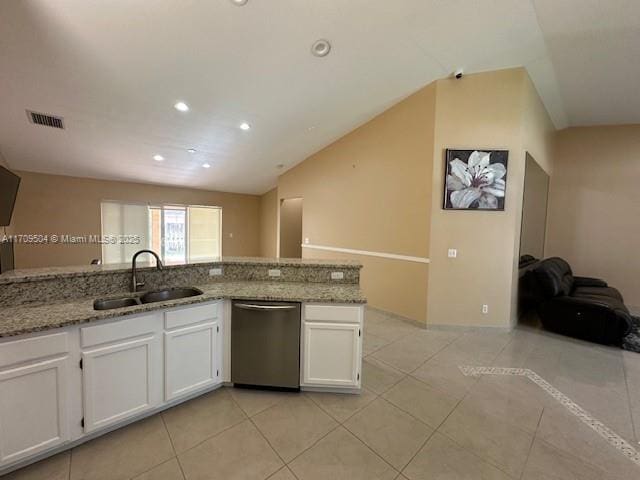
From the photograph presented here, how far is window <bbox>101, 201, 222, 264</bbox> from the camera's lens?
21.4 feet

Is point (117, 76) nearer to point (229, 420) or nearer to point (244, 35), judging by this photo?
point (244, 35)

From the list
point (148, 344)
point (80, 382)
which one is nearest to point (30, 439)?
point (80, 382)

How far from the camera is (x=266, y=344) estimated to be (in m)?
2.21

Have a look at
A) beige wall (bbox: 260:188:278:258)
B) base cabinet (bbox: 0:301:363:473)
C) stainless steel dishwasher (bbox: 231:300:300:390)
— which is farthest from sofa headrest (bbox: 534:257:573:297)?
beige wall (bbox: 260:188:278:258)

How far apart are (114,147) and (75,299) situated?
11.9 feet

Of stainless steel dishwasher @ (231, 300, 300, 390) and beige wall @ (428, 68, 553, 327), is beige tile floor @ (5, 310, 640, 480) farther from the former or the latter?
beige wall @ (428, 68, 553, 327)

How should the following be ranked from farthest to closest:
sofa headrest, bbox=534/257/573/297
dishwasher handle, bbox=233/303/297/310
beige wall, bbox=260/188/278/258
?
beige wall, bbox=260/188/278/258 → sofa headrest, bbox=534/257/573/297 → dishwasher handle, bbox=233/303/297/310

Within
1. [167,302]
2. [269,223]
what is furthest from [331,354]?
[269,223]

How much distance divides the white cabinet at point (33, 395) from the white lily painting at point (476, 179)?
13.2 ft

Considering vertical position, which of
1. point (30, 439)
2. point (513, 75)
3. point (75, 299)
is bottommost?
point (30, 439)

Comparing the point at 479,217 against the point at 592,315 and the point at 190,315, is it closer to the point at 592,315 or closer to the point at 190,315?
the point at 592,315

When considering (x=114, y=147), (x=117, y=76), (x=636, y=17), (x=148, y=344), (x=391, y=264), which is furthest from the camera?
(x=114, y=147)

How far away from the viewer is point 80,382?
1.64m

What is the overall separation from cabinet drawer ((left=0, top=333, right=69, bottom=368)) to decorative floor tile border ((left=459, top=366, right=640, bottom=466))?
3.17m
